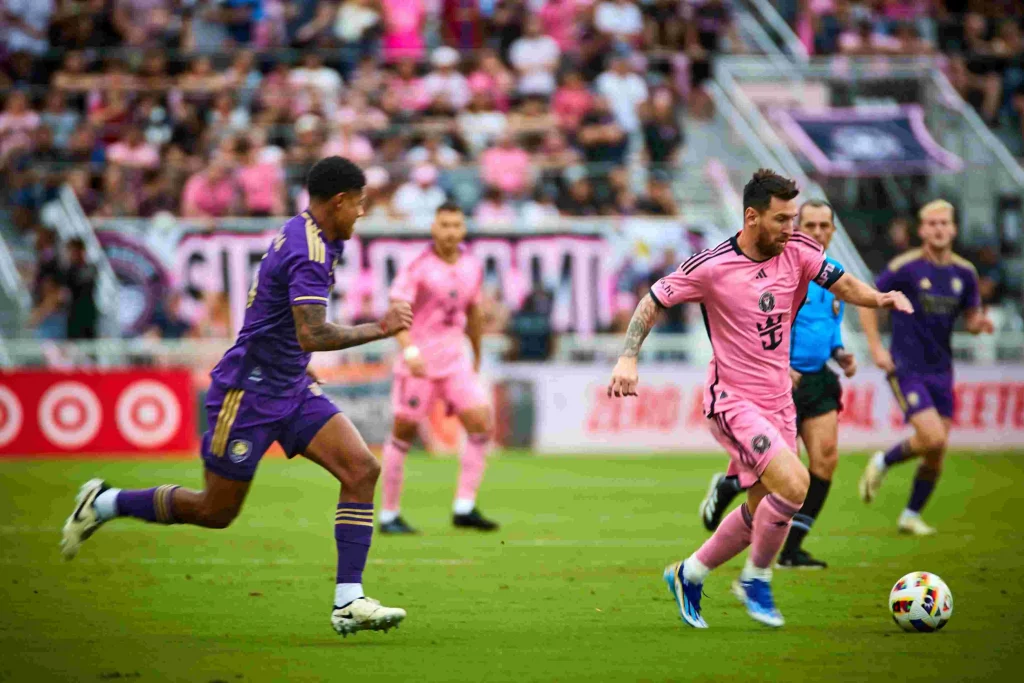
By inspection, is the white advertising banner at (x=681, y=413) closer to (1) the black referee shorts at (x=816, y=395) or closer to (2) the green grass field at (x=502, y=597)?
Result: (2) the green grass field at (x=502, y=597)

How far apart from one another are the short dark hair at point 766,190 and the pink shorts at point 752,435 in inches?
42.5

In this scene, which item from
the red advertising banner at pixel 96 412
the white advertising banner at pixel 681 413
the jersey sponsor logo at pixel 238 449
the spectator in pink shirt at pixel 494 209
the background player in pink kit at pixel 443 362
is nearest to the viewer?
the jersey sponsor logo at pixel 238 449

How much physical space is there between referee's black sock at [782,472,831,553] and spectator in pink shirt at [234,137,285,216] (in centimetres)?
1277

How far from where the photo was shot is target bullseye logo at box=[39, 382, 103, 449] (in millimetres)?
19594

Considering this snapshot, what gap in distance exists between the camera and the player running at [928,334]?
11.8m

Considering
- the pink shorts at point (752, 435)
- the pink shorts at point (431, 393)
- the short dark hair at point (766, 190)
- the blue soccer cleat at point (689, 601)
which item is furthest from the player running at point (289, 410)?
the pink shorts at point (431, 393)

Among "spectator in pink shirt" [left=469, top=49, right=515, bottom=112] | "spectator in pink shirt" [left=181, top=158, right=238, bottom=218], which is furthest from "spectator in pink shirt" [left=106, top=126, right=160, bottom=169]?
"spectator in pink shirt" [left=469, top=49, right=515, bottom=112]

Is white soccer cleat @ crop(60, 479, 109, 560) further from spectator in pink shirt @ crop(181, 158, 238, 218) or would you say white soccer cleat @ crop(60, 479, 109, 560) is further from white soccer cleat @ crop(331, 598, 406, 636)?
spectator in pink shirt @ crop(181, 158, 238, 218)

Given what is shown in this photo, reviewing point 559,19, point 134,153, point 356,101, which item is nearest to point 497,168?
point 356,101

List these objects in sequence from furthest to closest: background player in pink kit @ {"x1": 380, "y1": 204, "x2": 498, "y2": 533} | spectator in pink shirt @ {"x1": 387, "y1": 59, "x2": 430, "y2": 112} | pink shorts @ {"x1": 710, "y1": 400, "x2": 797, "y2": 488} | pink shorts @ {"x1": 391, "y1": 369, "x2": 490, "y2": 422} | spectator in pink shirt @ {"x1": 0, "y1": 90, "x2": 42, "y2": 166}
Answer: spectator in pink shirt @ {"x1": 387, "y1": 59, "x2": 430, "y2": 112}, spectator in pink shirt @ {"x1": 0, "y1": 90, "x2": 42, "y2": 166}, pink shorts @ {"x1": 391, "y1": 369, "x2": 490, "y2": 422}, background player in pink kit @ {"x1": 380, "y1": 204, "x2": 498, "y2": 533}, pink shorts @ {"x1": 710, "y1": 400, "x2": 797, "y2": 488}

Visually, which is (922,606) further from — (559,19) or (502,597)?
(559,19)

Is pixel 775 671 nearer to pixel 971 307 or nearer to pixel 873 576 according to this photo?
pixel 873 576

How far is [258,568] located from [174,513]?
2.60m

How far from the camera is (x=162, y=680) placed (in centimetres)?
653
